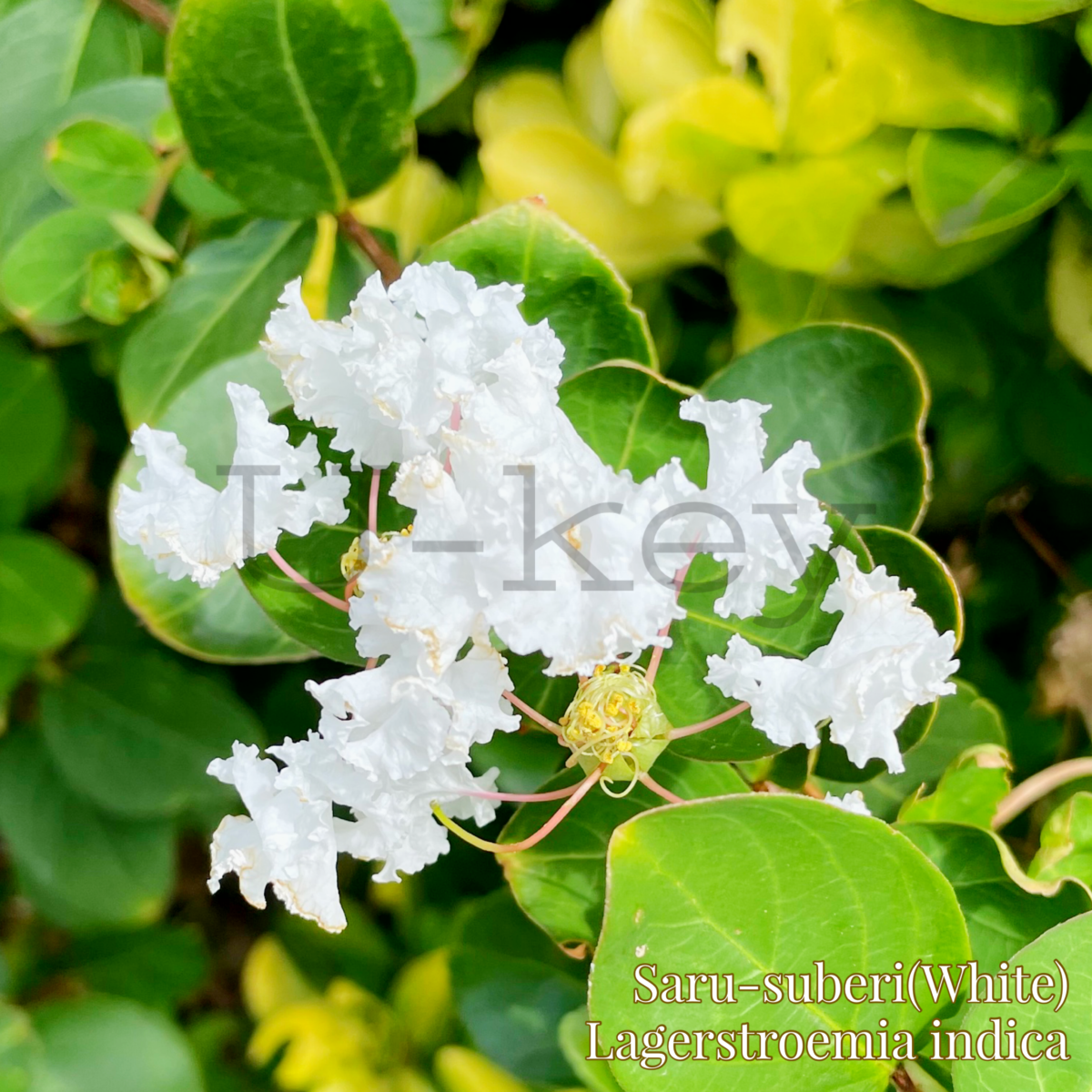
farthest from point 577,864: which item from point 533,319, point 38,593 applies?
point 38,593

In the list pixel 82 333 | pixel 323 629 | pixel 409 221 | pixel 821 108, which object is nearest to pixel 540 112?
pixel 409 221

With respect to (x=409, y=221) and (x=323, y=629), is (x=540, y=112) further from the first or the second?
(x=323, y=629)

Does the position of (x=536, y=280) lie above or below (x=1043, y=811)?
above

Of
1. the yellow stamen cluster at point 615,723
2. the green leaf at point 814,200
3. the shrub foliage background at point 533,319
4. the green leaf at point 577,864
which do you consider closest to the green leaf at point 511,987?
the shrub foliage background at point 533,319

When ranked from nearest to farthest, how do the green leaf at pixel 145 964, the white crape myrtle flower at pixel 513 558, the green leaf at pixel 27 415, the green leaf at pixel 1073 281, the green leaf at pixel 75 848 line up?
the white crape myrtle flower at pixel 513 558 < the green leaf at pixel 1073 281 < the green leaf at pixel 27 415 < the green leaf at pixel 75 848 < the green leaf at pixel 145 964

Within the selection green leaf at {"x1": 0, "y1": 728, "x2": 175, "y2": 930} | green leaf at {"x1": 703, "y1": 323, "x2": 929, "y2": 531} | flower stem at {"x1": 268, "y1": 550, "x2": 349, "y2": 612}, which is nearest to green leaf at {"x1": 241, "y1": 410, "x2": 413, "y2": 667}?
flower stem at {"x1": 268, "y1": 550, "x2": 349, "y2": 612}

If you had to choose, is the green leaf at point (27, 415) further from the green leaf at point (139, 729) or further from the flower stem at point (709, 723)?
the flower stem at point (709, 723)
